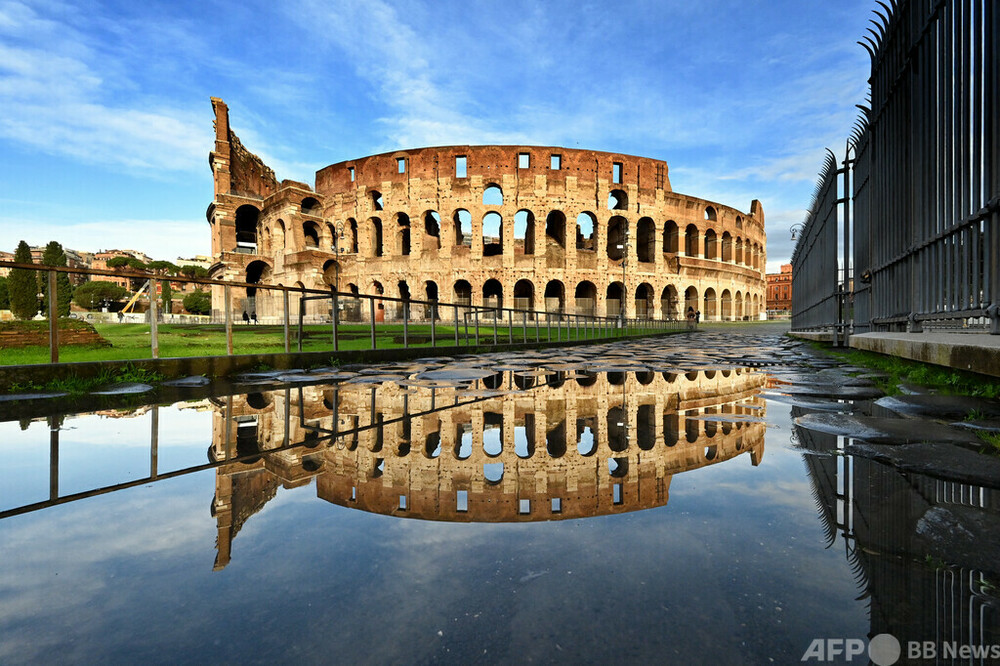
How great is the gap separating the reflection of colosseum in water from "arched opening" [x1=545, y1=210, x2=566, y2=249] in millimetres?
32221

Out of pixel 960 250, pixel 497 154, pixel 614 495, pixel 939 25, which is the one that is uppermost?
pixel 497 154

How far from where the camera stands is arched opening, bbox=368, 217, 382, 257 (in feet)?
117

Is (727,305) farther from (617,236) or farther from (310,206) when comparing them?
(310,206)

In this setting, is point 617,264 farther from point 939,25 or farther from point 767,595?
point 767,595

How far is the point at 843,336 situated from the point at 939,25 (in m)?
6.19

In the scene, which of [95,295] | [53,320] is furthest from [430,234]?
[95,295]

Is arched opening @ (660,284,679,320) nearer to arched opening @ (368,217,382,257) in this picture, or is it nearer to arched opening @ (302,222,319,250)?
arched opening @ (368,217,382,257)

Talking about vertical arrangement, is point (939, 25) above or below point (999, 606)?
above

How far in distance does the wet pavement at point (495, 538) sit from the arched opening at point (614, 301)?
3206 cm

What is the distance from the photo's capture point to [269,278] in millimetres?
39562

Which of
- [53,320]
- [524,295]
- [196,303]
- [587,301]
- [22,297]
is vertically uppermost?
[196,303]

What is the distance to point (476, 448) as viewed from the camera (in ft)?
7.68

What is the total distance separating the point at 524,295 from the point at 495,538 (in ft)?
124

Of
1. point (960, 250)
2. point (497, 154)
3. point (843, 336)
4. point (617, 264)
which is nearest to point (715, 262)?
point (617, 264)
